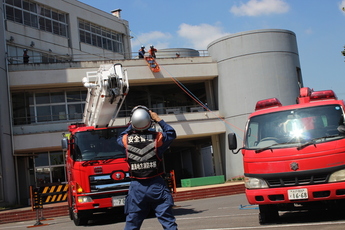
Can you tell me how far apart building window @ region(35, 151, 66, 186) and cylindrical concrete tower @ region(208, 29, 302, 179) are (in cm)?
1080

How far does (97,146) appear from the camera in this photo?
1283cm

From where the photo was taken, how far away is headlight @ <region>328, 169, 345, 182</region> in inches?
320

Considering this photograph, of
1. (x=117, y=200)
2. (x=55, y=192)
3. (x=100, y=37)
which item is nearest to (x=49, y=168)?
(x=100, y=37)

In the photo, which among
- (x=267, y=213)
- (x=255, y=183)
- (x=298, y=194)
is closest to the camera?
(x=298, y=194)

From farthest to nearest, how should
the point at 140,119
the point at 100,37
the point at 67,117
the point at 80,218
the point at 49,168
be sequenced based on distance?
1. the point at 100,37
2. the point at 49,168
3. the point at 67,117
4. the point at 80,218
5. the point at 140,119

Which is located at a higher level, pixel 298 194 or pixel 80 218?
pixel 298 194

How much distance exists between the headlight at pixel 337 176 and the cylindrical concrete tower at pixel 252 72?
68.6 ft

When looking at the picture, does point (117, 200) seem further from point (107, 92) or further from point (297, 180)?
point (297, 180)

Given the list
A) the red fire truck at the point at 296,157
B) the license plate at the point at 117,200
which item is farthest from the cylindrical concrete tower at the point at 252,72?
the red fire truck at the point at 296,157

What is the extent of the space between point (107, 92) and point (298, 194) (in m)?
6.42

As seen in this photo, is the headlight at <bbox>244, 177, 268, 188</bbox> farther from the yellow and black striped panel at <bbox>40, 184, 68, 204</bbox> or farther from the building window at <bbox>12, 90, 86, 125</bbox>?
the building window at <bbox>12, 90, 86, 125</bbox>

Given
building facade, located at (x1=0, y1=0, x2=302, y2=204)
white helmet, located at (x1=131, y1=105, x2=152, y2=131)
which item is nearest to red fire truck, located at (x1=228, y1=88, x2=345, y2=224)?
white helmet, located at (x1=131, y1=105, x2=152, y2=131)

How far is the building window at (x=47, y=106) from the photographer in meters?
28.7

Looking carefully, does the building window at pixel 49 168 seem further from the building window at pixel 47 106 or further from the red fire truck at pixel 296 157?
the red fire truck at pixel 296 157
